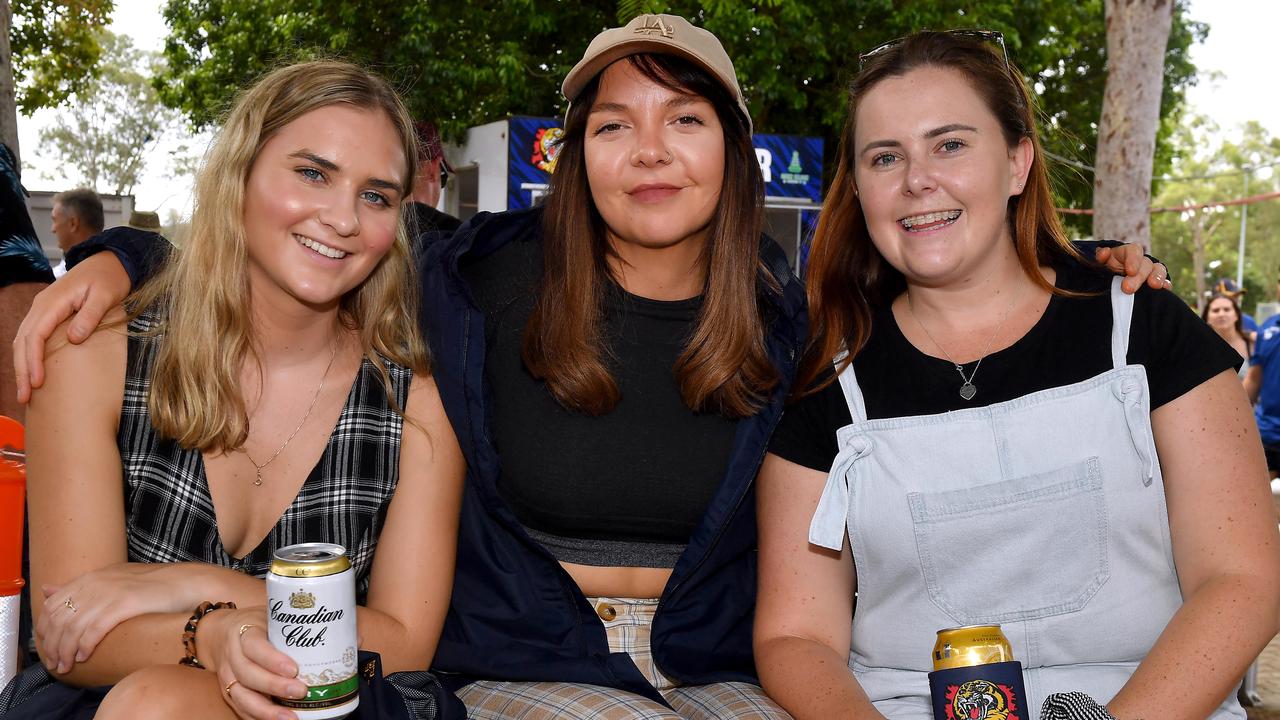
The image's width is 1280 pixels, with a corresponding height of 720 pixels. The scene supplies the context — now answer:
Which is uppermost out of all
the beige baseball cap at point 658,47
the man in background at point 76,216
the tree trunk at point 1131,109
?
the tree trunk at point 1131,109

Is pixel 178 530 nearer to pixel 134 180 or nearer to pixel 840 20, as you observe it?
pixel 840 20

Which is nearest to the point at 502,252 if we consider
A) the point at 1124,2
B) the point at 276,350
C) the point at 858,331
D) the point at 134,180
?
the point at 276,350

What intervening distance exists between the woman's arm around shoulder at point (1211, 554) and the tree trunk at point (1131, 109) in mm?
5310

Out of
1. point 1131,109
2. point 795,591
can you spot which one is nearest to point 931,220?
point 795,591

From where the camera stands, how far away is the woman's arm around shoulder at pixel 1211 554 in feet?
7.32

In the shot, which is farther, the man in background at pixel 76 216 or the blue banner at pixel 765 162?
the blue banner at pixel 765 162

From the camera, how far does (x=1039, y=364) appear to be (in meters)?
2.50

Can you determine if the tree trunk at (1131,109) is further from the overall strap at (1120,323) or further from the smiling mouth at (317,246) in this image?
the smiling mouth at (317,246)

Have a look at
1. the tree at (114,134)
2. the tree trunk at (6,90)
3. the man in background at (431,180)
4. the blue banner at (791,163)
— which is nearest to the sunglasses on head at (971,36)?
the man in background at (431,180)

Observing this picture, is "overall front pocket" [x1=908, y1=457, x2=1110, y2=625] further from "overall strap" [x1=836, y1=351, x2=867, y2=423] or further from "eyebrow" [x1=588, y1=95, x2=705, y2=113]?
"eyebrow" [x1=588, y1=95, x2=705, y2=113]

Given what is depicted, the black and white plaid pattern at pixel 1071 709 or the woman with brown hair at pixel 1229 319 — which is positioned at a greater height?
the woman with brown hair at pixel 1229 319

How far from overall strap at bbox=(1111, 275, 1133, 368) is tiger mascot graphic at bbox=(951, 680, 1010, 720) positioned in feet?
2.98

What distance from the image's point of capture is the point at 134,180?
161 ft

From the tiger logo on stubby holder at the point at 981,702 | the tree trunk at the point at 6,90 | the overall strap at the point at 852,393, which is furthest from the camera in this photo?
the tree trunk at the point at 6,90
